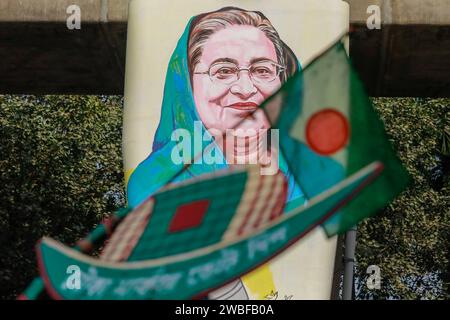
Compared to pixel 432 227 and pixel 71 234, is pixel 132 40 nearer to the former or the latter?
pixel 71 234

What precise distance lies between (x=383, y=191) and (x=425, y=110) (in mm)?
23871

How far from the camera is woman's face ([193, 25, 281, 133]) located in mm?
14523

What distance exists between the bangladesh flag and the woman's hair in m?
7.17

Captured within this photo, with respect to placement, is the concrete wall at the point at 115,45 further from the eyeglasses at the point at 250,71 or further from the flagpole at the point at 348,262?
the flagpole at the point at 348,262

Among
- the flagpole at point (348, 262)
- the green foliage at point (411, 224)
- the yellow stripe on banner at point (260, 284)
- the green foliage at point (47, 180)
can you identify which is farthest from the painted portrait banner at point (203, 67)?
the green foliage at point (411, 224)

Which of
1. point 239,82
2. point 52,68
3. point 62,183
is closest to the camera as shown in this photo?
point 239,82

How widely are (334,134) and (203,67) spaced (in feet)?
25.1

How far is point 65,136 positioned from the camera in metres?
29.3

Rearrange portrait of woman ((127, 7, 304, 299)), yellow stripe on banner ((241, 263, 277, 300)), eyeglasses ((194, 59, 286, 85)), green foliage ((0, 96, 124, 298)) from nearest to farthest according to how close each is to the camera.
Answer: yellow stripe on banner ((241, 263, 277, 300)) < portrait of woman ((127, 7, 304, 299)) < eyeglasses ((194, 59, 286, 85)) < green foliage ((0, 96, 124, 298))

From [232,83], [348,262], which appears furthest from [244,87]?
[348,262]

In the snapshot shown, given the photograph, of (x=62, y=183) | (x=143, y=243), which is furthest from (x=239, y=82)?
(x=62, y=183)

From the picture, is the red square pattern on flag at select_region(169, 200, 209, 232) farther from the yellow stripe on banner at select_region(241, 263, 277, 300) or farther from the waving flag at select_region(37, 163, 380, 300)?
the yellow stripe on banner at select_region(241, 263, 277, 300)

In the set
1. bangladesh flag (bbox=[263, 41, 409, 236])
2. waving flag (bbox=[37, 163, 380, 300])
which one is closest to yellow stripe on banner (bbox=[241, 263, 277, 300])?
waving flag (bbox=[37, 163, 380, 300])

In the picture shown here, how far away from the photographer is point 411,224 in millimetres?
29531
